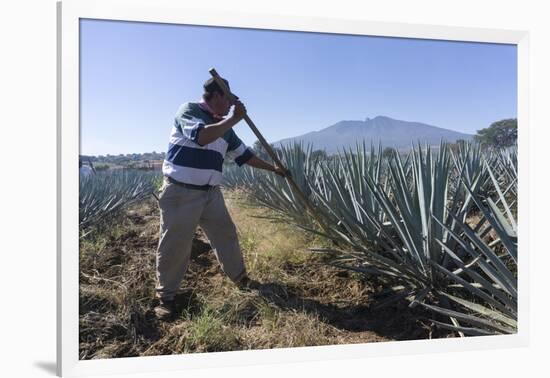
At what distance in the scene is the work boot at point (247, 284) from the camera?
2135 mm

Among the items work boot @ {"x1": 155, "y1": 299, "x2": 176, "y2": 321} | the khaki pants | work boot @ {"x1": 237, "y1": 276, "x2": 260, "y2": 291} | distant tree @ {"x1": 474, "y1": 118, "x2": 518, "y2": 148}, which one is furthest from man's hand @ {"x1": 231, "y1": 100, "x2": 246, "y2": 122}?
distant tree @ {"x1": 474, "y1": 118, "x2": 518, "y2": 148}

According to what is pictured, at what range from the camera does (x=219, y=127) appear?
2.04m

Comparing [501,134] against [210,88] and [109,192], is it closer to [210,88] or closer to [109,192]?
[210,88]

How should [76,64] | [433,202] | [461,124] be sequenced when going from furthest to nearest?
[461,124], [433,202], [76,64]

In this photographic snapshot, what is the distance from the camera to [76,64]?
1.89 meters

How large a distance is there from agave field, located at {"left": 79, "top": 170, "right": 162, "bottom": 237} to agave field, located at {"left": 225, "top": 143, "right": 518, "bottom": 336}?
316 millimetres

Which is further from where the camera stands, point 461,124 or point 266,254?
point 461,124

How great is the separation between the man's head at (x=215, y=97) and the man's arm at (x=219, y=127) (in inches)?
1.9

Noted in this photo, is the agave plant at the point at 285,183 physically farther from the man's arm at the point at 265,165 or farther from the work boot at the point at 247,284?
the work boot at the point at 247,284

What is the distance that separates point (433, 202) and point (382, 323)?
1.79 ft

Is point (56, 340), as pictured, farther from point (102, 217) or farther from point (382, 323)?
point (382, 323)

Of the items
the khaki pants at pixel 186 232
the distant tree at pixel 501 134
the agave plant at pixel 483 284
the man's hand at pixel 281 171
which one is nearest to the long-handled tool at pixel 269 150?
the man's hand at pixel 281 171

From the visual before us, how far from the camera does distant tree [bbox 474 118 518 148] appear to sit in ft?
7.95
